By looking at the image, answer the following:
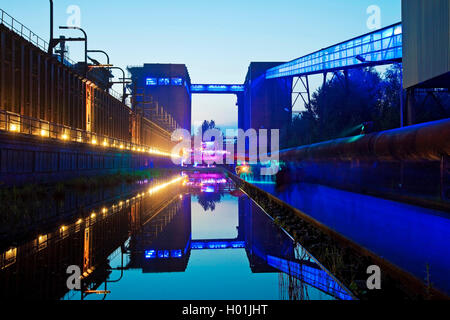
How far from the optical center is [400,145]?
14914 mm

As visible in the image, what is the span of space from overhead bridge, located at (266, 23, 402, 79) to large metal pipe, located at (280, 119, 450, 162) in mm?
14559

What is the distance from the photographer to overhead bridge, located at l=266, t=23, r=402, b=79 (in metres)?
41.0

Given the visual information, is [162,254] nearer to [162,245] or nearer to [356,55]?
[162,245]

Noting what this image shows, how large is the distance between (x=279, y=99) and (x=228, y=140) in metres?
98.5

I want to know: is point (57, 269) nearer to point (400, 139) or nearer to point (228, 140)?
point (400, 139)

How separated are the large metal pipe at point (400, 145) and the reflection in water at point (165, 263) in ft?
18.1

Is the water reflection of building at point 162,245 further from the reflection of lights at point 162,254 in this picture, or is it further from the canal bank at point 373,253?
the canal bank at point 373,253

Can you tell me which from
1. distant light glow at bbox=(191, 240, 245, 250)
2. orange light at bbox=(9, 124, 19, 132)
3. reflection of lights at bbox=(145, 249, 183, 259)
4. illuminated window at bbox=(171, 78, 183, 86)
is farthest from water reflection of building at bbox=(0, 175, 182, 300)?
illuminated window at bbox=(171, 78, 183, 86)

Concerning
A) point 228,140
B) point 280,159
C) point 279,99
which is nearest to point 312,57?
point 280,159

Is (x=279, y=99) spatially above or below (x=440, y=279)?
above

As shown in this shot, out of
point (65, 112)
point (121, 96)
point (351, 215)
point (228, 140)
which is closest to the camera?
point (351, 215)

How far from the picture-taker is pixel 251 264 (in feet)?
24.0

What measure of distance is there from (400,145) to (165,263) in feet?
35.7

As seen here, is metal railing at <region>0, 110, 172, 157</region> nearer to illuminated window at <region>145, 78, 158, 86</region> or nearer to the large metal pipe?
the large metal pipe
